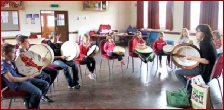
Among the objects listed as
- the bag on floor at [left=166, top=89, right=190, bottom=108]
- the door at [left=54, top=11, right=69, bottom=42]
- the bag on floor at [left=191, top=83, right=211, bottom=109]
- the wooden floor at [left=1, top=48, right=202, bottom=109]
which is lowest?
the wooden floor at [left=1, top=48, right=202, bottom=109]

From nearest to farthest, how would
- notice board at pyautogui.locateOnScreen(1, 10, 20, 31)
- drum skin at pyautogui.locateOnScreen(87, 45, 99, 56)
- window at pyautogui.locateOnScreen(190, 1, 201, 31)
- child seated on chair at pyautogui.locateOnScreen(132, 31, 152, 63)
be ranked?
drum skin at pyautogui.locateOnScreen(87, 45, 99, 56) < child seated on chair at pyautogui.locateOnScreen(132, 31, 152, 63) < window at pyautogui.locateOnScreen(190, 1, 201, 31) < notice board at pyautogui.locateOnScreen(1, 10, 20, 31)

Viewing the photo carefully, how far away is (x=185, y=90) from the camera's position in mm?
3236

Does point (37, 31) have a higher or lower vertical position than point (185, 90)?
higher

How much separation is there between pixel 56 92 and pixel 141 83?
5.26ft

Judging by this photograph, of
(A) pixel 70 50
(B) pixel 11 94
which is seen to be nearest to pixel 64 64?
(A) pixel 70 50

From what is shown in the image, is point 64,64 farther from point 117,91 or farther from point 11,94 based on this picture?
point 11,94

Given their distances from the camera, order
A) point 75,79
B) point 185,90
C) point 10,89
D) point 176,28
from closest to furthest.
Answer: point 10,89 → point 185,90 → point 75,79 → point 176,28

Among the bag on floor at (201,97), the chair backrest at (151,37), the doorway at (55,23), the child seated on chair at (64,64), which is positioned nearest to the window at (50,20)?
the doorway at (55,23)

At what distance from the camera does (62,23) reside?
1049cm

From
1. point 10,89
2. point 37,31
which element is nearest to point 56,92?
point 10,89

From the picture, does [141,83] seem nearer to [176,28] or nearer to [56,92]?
[56,92]

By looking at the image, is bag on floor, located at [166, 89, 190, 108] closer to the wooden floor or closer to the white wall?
the wooden floor

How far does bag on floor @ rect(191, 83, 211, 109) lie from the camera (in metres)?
2.64

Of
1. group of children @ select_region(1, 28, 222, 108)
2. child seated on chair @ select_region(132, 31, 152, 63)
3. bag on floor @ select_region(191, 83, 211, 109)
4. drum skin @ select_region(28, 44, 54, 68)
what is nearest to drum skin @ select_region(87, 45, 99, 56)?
group of children @ select_region(1, 28, 222, 108)
